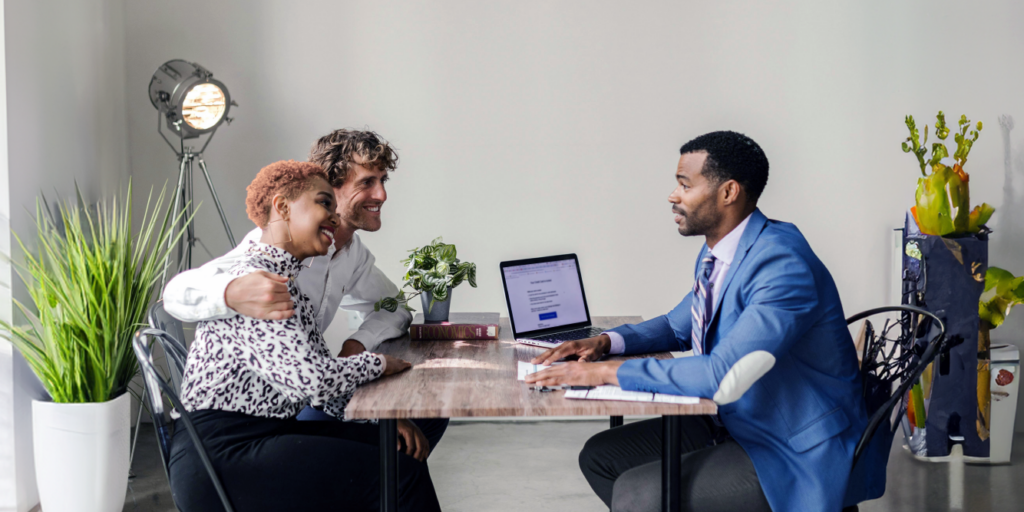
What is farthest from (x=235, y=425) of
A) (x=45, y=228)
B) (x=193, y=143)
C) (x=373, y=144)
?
(x=193, y=143)

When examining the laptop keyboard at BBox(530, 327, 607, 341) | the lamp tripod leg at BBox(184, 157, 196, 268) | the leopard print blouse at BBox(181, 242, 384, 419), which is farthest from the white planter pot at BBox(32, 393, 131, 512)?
the laptop keyboard at BBox(530, 327, 607, 341)

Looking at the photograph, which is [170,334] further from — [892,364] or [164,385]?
[892,364]

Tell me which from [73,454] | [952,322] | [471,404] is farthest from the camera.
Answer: [952,322]

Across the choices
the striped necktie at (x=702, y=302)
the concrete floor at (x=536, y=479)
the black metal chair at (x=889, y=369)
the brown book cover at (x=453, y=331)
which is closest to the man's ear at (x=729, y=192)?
the striped necktie at (x=702, y=302)

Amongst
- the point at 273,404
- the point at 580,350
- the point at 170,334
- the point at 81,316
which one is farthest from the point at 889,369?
the point at 81,316

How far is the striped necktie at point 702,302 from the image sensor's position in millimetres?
1947

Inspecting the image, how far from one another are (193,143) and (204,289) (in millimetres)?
2407

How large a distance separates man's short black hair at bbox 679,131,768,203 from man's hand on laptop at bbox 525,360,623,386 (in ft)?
1.86

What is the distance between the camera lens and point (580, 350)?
2016mm

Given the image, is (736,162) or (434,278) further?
(434,278)

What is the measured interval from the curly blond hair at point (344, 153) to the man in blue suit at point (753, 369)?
88cm

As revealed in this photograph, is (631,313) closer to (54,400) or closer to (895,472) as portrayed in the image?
(895,472)

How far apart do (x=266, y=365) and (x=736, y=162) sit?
47.6 inches

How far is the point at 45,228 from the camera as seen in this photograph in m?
2.73
